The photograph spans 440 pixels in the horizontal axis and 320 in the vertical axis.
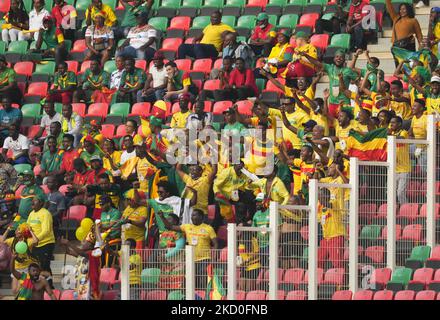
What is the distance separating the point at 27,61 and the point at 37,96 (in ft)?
4.20

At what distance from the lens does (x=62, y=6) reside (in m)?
32.2

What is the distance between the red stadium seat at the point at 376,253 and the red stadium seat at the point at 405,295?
1307mm

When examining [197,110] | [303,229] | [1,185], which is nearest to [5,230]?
[1,185]

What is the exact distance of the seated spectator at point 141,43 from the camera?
30.4 m

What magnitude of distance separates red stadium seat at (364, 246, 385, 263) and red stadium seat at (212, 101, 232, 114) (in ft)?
15.7

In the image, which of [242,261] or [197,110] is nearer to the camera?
[242,261]

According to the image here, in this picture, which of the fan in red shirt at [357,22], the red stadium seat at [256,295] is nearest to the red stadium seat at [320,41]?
the fan in red shirt at [357,22]

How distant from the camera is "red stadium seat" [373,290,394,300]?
74.3 ft

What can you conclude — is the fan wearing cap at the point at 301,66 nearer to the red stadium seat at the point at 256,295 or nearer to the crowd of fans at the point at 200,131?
the crowd of fans at the point at 200,131

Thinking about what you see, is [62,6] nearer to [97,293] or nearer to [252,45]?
[252,45]

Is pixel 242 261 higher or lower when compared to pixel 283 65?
lower

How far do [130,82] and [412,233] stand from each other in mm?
6765

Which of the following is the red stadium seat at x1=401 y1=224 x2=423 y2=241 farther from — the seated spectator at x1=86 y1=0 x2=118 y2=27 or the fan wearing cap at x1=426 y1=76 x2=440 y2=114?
the seated spectator at x1=86 y1=0 x2=118 y2=27

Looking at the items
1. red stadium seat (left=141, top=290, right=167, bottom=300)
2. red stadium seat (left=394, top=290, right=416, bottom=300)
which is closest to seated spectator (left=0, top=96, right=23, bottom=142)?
red stadium seat (left=141, top=290, right=167, bottom=300)
